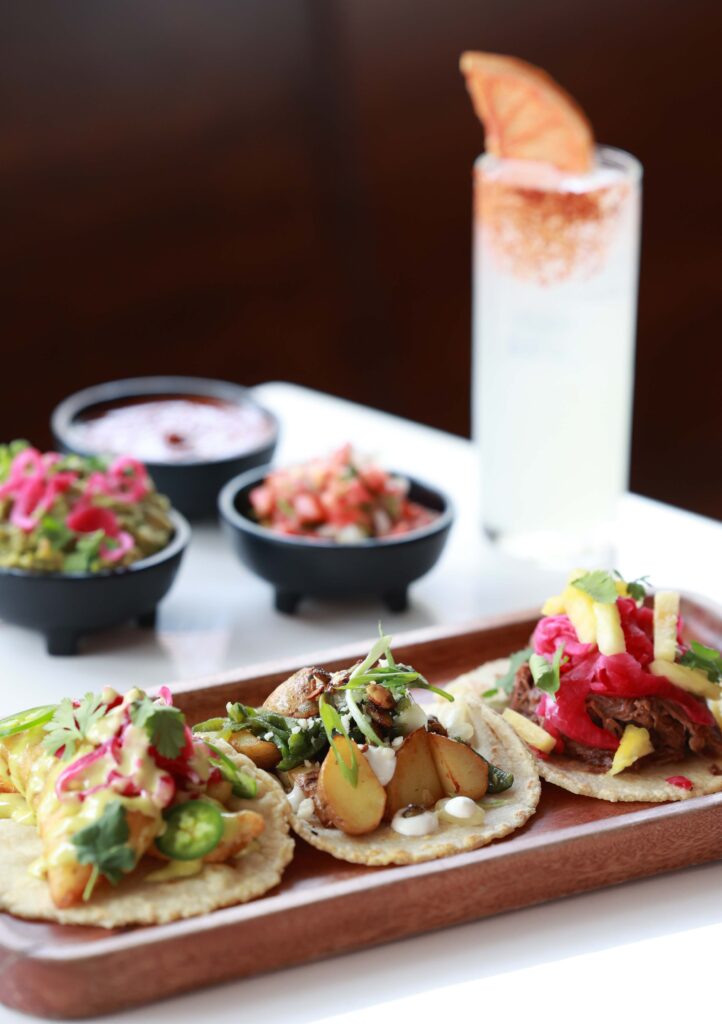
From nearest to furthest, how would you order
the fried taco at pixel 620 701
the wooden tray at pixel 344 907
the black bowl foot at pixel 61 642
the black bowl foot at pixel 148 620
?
the wooden tray at pixel 344 907 → the fried taco at pixel 620 701 → the black bowl foot at pixel 61 642 → the black bowl foot at pixel 148 620

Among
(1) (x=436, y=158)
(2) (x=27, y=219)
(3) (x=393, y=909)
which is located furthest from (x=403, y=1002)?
(1) (x=436, y=158)

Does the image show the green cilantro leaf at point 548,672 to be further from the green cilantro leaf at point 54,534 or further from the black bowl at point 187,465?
the black bowl at point 187,465

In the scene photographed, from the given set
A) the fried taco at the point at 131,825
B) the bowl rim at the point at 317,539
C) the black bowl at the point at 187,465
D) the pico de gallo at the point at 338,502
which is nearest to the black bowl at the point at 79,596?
the bowl rim at the point at 317,539

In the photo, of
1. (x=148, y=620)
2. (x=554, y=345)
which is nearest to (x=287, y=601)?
(x=148, y=620)

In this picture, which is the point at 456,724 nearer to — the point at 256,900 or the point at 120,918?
the point at 256,900

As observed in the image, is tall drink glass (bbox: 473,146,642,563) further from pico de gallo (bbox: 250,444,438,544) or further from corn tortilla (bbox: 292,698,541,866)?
corn tortilla (bbox: 292,698,541,866)

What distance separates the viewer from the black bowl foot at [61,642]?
2725mm

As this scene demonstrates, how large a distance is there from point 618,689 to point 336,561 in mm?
841

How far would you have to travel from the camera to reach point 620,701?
6.94 ft

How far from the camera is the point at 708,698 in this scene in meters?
2.17

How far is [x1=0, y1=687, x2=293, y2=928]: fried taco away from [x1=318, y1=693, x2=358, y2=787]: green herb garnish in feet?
0.31

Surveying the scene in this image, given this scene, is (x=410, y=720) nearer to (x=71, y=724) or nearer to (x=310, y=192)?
(x=71, y=724)

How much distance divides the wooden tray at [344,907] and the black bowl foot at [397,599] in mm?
932

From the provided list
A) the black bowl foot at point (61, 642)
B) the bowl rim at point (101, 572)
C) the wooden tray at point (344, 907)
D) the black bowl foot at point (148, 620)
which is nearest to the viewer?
the wooden tray at point (344, 907)
